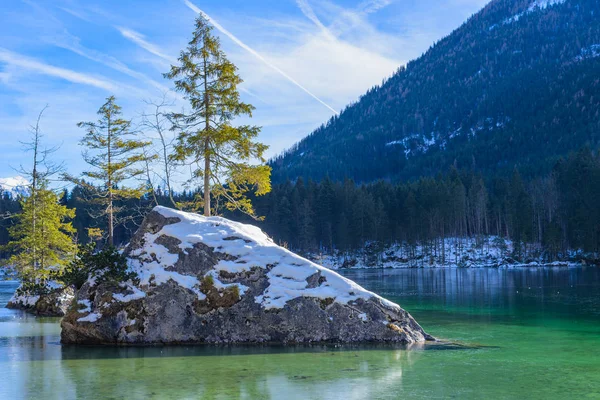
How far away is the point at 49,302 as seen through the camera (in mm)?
30344

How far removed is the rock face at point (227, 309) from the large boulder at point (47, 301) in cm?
1284

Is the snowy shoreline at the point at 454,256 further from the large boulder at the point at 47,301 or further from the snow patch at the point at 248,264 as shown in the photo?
the snow patch at the point at 248,264

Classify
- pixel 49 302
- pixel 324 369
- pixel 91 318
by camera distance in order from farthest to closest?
pixel 49 302, pixel 91 318, pixel 324 369

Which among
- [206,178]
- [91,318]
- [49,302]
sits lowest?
[49,302]

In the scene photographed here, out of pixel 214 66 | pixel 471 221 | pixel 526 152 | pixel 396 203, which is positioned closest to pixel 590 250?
pixel 471 221

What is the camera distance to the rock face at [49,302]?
98.8 ft

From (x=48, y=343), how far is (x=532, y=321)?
19253 millimetres

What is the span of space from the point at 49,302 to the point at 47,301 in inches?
6.3

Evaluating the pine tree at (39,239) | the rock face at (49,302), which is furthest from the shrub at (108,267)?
the pine tree at (39,239)

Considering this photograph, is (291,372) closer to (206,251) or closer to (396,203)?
(206,251)

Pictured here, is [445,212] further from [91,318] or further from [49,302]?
[91,318]

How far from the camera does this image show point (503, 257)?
89812mm

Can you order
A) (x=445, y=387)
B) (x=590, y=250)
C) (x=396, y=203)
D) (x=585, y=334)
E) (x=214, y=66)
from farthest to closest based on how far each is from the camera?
(x=396, y=203) < (x=590, y=250) < (x=214, y=66) < (x=585, y=334) < (x=445, y=387)

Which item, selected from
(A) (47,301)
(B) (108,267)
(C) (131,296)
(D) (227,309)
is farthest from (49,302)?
(D) (227,309)
